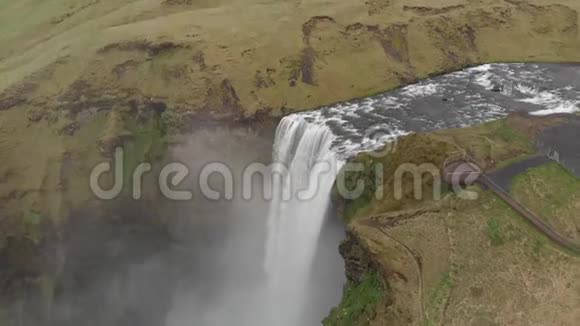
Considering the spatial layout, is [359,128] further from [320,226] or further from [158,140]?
[158,140]

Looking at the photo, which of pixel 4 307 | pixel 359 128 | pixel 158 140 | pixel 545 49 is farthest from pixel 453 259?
pixel 4 307

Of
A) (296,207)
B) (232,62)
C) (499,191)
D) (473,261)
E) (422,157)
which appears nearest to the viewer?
(473,261)

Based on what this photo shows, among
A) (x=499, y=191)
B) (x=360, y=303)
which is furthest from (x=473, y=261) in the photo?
(x=360, y=303)

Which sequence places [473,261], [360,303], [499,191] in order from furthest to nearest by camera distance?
[499,191], [360,303], [473,261]

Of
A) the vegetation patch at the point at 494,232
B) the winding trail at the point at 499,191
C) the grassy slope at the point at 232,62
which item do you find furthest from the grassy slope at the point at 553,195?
the grassy slope at the point at 232,62

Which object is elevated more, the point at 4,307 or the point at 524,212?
the point at 524,212

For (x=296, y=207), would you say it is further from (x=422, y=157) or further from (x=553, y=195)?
(x=553, y=195)

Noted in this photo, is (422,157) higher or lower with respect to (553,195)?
higher
